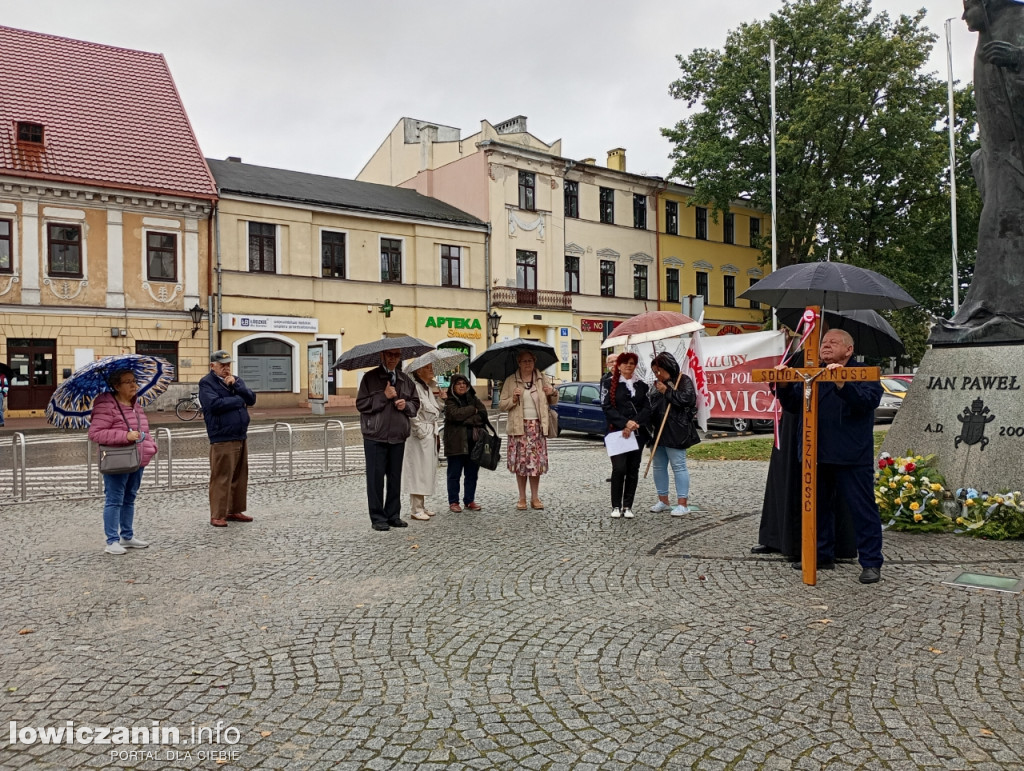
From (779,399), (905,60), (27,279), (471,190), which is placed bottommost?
(779,399)

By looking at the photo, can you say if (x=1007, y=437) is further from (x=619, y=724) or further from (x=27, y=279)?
(x=27, y=279)

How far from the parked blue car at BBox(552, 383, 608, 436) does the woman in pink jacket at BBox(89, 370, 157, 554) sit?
12.9 meters

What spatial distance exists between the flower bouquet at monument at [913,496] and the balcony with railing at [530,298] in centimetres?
2958

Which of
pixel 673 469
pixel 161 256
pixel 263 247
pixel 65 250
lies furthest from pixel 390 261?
pixel 673 469

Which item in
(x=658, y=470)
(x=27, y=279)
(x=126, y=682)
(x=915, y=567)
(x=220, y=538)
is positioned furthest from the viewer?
(x=27, y=279)

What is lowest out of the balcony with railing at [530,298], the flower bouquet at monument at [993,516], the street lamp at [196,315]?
the flower bouquet at monument at [993,516]

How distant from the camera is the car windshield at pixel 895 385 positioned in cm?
2327

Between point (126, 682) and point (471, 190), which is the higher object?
point (471, 190)

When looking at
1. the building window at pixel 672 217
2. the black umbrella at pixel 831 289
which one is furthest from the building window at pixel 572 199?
the black umbrella at pixel 831 289

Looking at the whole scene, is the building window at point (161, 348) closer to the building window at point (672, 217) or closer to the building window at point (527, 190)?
the building window at point (527, 190)

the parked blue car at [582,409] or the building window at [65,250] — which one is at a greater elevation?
the building window at [65,250]

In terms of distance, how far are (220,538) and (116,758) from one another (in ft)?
15.1

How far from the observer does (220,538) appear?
25.5 feet

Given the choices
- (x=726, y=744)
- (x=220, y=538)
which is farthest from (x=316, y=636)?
(x=220, y=538)
